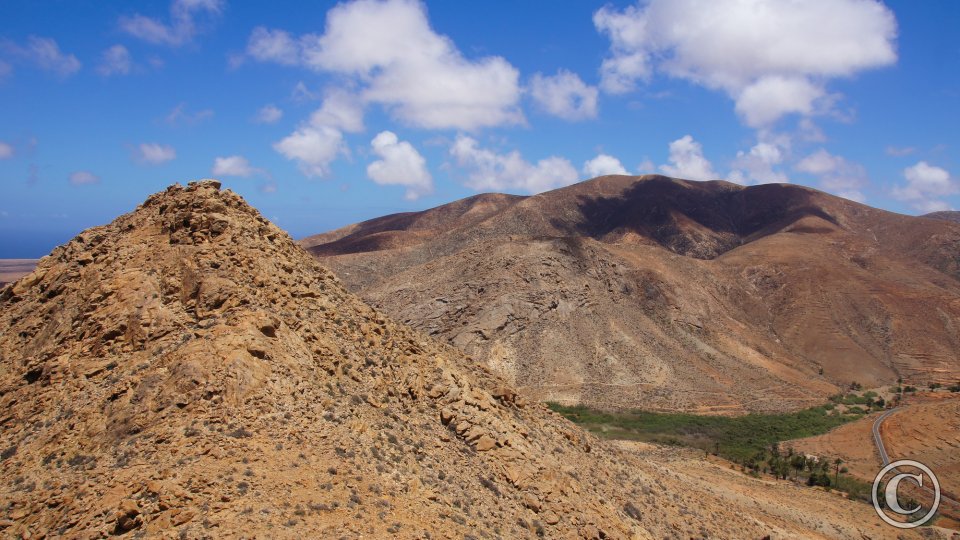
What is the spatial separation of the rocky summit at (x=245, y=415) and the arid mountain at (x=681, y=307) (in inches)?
1223

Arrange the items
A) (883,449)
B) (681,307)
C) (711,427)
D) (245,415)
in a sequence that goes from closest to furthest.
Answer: (245,415)
(883,449)
(711,427)
(681,307)

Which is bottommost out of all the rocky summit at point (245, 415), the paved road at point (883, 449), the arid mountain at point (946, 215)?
the paved road at point (883, 449)

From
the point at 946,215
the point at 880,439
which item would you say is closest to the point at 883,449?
the point at 880,439

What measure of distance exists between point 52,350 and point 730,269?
78607 millimetres

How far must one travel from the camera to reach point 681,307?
59.1 meters

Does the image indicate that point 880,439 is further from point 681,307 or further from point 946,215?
point 946,215

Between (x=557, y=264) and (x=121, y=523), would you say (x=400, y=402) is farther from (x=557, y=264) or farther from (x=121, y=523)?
(x=557, y=264)

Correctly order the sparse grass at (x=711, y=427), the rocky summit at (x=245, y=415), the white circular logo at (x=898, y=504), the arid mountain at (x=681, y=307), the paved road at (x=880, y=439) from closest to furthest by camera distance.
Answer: the rocky summit at (x=245, y=415)
the white circular logo at (x=898, y=504)
the paved road at (x=880, y=439)
the sparse grass at (x=711, y=427)
the arid mountain at (x=681, y=307)

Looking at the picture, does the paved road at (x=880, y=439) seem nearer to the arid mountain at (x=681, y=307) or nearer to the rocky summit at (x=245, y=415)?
the arid mountain at (x=681, y=307)

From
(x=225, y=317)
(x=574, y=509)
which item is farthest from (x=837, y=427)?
(x=225, y=317)

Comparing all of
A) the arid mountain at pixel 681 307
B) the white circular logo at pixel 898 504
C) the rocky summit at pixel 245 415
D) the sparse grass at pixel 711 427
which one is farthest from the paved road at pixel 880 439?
the rocky summit at pixel 245 415

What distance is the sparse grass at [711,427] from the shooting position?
37109 millimetres

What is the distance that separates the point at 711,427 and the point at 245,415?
3766 centimetres

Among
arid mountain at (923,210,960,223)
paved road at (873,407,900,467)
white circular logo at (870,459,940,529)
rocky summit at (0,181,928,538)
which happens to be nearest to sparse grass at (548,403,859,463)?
paved road at (873,407,900,467)
